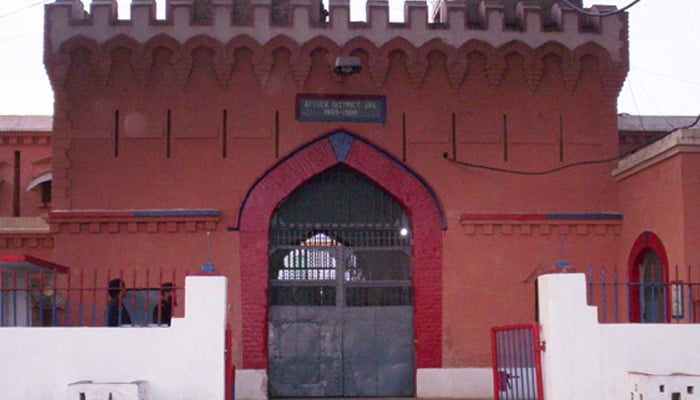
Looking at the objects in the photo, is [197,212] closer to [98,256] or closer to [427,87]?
[98,256]

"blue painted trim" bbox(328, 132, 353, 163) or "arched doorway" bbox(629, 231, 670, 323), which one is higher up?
"blue painted trim" bbox(328, 132, 353, 163)

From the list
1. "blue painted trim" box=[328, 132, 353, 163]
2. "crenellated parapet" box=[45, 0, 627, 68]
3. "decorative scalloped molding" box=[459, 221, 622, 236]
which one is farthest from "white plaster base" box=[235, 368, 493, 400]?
"crenellated parapet" box=[45, 0, 627, 68]

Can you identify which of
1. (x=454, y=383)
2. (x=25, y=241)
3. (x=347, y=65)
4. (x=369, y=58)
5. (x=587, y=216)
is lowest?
(x=454, y=383)

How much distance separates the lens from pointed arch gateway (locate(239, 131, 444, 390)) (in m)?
16.3

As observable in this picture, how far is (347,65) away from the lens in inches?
643

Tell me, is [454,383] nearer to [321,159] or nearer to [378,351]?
[378,351]

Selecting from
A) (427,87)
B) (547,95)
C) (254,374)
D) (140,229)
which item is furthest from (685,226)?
(140,229)

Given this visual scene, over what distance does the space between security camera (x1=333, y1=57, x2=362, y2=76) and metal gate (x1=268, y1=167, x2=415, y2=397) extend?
1.62m

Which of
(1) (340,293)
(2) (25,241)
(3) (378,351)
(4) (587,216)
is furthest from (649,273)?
(2) (25,241)

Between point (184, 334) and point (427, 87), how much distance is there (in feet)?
23.9

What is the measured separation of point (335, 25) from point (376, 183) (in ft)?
8.80

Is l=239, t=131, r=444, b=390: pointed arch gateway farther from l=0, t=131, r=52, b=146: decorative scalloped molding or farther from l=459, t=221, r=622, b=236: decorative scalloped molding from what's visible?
l=0, t=131, r=52, b=146: decorative scalloped molding

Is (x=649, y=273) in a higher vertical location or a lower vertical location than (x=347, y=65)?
lower

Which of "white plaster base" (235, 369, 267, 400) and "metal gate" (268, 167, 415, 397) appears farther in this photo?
"metal gate" (268, 167, 415, 397)
